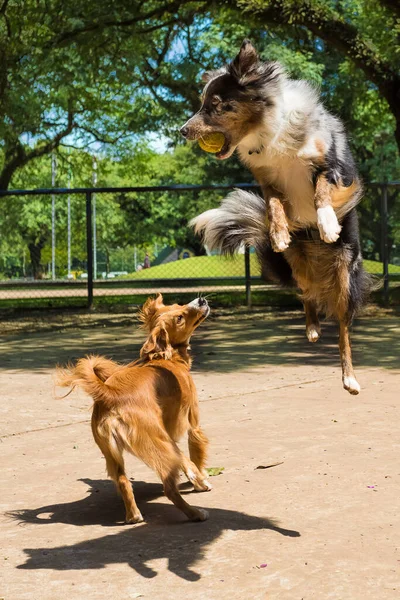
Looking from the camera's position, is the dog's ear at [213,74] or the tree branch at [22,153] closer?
the dog's ear at [213,74]

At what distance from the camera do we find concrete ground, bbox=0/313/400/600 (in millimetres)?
3902

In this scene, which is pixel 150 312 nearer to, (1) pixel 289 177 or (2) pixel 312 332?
(2) pixel 312 332

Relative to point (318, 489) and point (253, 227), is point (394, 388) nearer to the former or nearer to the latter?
point (318, 489)

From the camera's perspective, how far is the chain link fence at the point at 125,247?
17938 mm

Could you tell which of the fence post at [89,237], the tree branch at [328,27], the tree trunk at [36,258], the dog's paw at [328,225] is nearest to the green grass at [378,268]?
the tree branch at [328,27]

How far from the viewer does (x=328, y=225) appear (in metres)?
4.04

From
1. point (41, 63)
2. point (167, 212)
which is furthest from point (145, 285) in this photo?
point (167, 212)

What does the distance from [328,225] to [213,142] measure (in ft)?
2.37

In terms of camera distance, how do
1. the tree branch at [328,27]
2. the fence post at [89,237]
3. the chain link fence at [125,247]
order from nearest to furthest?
the tree branch at [328,27] → the fence post at [89,237] → the chain link fence at [125,247]

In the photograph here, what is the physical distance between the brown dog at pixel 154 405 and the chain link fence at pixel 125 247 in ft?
2.06

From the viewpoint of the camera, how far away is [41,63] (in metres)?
17.2

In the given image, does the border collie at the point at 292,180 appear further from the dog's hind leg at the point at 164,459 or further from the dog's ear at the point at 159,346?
the dog's hind leg at the point at 164,459

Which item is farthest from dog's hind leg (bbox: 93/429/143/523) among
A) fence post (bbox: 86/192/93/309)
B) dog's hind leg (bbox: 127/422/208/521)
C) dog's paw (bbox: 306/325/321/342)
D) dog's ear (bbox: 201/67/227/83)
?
fence post (bbox: 86/192/93/309)

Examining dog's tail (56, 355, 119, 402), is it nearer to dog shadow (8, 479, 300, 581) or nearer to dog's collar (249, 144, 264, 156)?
dog shadow (8, 479, 300, 581)
